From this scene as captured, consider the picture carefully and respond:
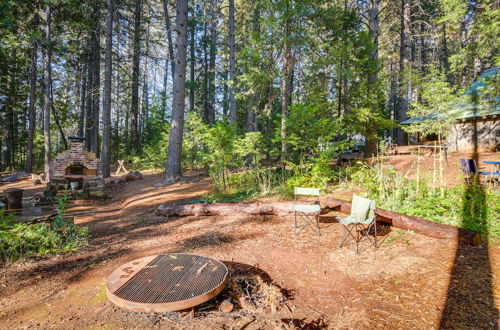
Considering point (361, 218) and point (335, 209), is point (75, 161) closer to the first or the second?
point (335, 209)

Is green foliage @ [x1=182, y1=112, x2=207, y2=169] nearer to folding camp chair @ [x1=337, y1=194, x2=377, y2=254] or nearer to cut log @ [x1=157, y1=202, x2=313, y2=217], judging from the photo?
cut log @ [x1=157, y1=202, x2=313, y2=217]

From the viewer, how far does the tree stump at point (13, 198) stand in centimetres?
770

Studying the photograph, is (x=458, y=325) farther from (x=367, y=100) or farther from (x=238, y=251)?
(x=367, y=100)

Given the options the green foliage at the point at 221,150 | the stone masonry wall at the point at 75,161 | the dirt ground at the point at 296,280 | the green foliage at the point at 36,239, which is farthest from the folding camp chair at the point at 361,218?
the stone masonry wall at the point at 75,161

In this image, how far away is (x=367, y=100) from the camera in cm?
1051

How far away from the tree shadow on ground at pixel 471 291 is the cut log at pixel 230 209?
3157 mm

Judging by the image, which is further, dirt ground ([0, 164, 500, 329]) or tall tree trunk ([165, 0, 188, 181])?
tall tree trunk ([165, 0, 188, 181])

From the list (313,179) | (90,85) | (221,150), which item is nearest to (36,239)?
(221,150)

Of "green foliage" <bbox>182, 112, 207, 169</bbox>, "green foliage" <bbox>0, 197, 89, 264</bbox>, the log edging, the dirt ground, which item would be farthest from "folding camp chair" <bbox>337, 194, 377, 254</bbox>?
"green foliage" <bbox>182, 112, 207, 169</bbox>

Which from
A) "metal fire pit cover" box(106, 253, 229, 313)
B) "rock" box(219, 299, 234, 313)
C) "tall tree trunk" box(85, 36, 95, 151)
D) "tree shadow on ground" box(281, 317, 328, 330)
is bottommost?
→ "tree shadow on ground" box(281, 317, 328, 330)

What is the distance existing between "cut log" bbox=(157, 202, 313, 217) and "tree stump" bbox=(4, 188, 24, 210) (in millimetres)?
4833

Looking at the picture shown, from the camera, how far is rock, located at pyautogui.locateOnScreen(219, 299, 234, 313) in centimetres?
266

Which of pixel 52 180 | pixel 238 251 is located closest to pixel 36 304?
pixel 238 251

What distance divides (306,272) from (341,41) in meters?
10.2
